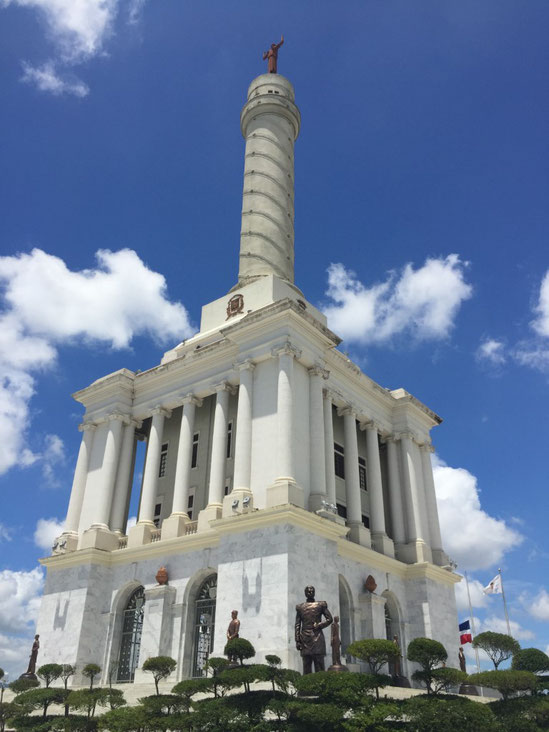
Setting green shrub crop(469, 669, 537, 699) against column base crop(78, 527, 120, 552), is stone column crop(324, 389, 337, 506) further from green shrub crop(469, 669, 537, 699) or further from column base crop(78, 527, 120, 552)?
green shrub crop(469, 669, 537, 699)

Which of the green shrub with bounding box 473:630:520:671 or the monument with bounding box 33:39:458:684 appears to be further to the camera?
the monument with bounding box 33:39:458:684

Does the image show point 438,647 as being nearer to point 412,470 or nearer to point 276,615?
point 276,615

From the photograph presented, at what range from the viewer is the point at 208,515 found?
3262 centimetres

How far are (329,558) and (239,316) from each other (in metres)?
17.3

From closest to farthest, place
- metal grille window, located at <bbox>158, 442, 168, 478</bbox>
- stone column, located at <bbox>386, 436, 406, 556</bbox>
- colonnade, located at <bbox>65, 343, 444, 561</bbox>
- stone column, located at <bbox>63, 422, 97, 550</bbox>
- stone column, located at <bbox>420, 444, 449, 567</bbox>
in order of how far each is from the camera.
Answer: colonnade, located at <bbox>65, 343, 444, 561</bbox> < stone column, located at <bbox>63, 422, 97, 550</bbox> < stone column, located at <bbox>386, 436, 406, 556</bbox> < metal grille window, located at <bbox>158, 442, 168, 478</bbox> < stone column, located at <bbox>420, 444, 449, 567</bbox>

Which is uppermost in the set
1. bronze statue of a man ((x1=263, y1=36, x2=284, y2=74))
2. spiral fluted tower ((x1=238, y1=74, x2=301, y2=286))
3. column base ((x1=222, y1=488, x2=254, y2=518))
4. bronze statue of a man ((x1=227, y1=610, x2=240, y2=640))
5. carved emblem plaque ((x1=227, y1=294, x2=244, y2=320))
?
bronze statue of a man ((x1=263, y1=36, x2=284, y2=74))

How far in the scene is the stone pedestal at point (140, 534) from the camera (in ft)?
116

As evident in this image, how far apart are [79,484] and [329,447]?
51.7 ft

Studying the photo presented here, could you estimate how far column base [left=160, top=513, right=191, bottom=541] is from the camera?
33.8 metres

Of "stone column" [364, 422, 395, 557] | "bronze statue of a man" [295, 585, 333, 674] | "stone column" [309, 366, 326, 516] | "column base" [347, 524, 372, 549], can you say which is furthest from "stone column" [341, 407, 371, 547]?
"bronze statue of a man" [295, 585, 333, 674]

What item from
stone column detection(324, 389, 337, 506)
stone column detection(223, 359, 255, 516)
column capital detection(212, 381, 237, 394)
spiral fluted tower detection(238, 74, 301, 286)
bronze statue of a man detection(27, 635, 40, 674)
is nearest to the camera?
stone column detection(223, 359, 255, 516)

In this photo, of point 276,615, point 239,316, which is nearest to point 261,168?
point 239,316

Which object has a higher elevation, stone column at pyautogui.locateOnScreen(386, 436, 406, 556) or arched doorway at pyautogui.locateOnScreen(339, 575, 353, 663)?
stone column at pyautogui.locateOnScreen(386, 436, 406, 556)

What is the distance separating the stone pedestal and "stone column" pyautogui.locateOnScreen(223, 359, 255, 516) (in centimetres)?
695
